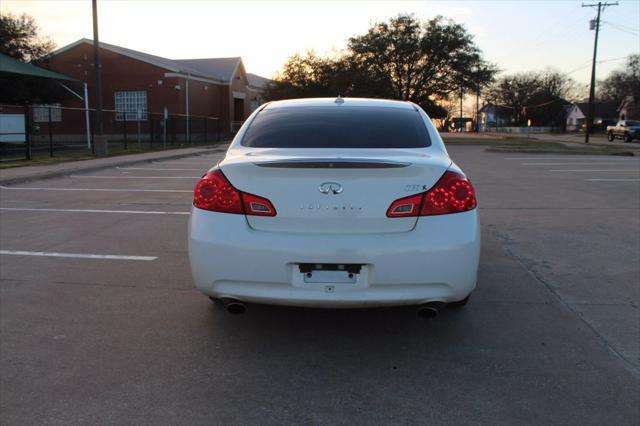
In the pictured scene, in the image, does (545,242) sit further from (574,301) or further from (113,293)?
(113,293)

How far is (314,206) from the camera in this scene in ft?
11.6

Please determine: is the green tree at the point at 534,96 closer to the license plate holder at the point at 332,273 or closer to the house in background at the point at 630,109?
the house in background at the point at 630,109

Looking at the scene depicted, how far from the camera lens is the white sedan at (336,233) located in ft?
11.5

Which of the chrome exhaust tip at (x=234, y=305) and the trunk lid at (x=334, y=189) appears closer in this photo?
the trunk lid at (x=334, y=189)

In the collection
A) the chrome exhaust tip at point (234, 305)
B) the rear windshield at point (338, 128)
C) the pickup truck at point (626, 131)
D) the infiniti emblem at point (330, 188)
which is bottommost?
the chrome exhaust tip at point (234, 305)

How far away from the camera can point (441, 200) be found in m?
3.61

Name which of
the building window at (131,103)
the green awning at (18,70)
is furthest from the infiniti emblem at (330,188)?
the building window at (131,103)

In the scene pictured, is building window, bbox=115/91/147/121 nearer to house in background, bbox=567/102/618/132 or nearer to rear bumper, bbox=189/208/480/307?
rear bumper, bbox=189/208/480/307

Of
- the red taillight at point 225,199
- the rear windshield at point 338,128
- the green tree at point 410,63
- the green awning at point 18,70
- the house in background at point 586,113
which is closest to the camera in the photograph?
the red taillight at point 225,199

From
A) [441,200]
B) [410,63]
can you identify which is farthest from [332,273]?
[410,63]

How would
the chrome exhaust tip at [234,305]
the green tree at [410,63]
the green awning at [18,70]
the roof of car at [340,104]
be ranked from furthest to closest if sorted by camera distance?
the green tree at [410,63] < the green awning at [18,70] < the roof of car at [340,104] < the chrome exhaust tip at [234,305]

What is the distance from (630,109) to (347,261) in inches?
3957

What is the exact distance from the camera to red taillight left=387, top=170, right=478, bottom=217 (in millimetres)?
3547

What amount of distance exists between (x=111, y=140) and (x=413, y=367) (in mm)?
40426
